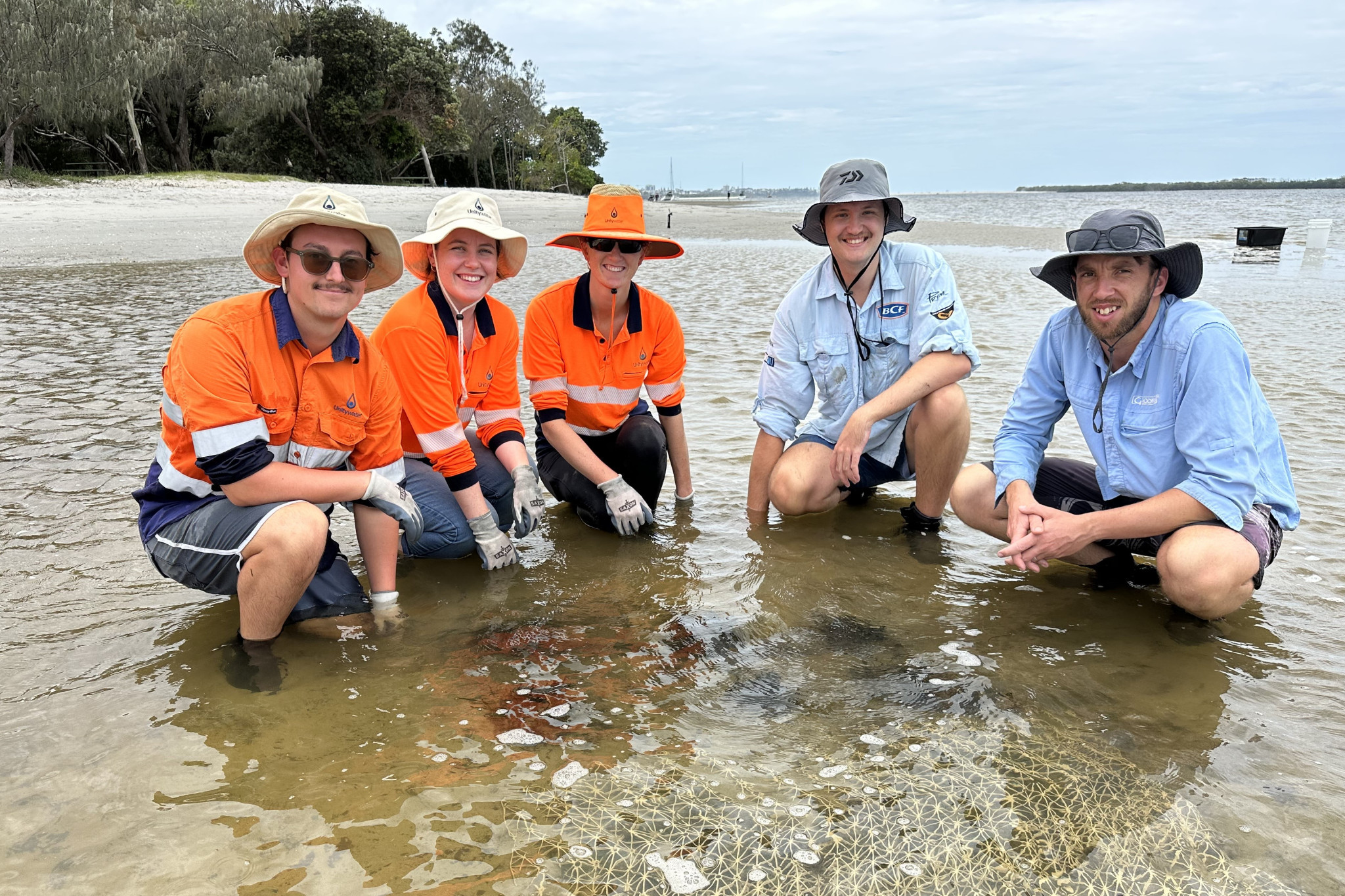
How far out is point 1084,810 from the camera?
90.8 inches

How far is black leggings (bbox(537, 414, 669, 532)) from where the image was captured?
4.57 m

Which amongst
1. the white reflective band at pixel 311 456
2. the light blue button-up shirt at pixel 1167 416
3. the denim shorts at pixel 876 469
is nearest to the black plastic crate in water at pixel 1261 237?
the denim shorts at pixel 876 469

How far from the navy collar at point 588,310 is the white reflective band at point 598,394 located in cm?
31

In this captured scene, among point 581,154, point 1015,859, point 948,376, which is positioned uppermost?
point 581,154

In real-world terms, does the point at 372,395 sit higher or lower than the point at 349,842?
higher

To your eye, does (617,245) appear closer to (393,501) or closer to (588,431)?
(588,431)

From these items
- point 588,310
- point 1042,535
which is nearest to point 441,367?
point 588,310

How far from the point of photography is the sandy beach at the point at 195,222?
1628 centimetres

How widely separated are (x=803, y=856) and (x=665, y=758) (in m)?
0.53

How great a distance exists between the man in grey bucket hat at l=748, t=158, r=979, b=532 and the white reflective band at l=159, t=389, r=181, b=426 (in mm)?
2643

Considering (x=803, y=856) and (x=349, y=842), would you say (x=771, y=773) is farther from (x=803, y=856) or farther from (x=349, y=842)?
(x=349, y=842)

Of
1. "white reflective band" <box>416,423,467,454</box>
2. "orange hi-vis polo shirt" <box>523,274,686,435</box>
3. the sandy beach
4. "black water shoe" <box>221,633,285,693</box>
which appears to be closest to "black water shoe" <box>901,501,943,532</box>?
"orange hi-vis polo shirt" <box>523,274,686,435</box>

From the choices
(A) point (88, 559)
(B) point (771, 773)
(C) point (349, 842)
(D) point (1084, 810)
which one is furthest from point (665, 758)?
(A) point (88, 559)

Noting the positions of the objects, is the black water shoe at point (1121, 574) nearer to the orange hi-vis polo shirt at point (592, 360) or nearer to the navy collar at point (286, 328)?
the orange hi-vis polo shirt at point (592, 360)
